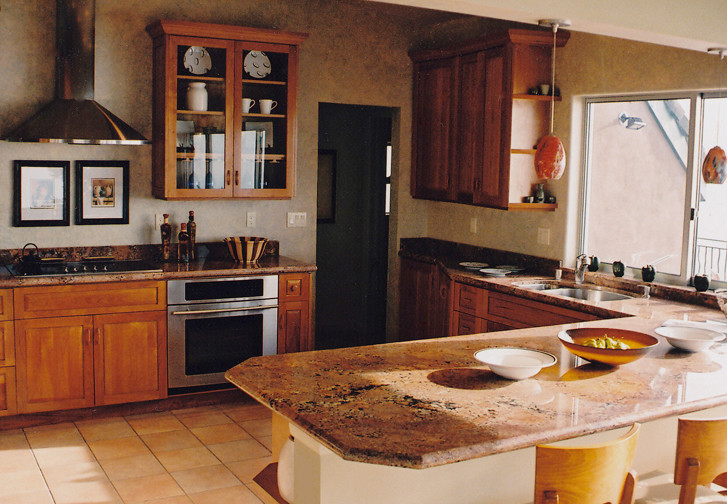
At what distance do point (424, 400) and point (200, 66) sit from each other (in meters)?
3.38

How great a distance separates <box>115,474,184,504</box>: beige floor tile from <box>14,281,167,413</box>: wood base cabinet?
3.11 feet

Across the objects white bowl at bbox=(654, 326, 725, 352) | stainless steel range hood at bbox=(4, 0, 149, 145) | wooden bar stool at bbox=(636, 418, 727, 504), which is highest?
stainless steel range hood at bbox=(4, 0, 149, 145)

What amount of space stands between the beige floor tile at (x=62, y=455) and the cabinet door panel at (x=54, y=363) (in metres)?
0.37

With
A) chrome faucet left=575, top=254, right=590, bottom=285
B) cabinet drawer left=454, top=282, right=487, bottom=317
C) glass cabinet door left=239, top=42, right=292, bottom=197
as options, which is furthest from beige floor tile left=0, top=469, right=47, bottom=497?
chrome faucet left=575, top=254, right=590, bottom=285

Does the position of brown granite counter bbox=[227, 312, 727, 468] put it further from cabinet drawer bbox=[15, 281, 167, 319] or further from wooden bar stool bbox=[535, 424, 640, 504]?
cabinet drawer bbox=[15, 281, 167, 319]

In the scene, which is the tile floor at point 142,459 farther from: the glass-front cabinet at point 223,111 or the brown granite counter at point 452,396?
the glass-front cabinet at point 223,111

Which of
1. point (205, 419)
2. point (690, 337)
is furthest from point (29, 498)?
point (690, 337)

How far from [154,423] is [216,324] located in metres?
0.72

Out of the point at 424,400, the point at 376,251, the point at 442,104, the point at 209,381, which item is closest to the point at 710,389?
the point at 424,400

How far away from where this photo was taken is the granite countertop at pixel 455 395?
2031mm

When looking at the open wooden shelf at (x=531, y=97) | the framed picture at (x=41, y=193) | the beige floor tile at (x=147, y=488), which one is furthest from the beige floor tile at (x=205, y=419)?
the open wooden shelf at (x=531, y=97)

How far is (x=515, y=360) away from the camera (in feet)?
9.05

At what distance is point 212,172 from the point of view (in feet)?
16.7

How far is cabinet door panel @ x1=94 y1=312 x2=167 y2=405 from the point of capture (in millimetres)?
4598
